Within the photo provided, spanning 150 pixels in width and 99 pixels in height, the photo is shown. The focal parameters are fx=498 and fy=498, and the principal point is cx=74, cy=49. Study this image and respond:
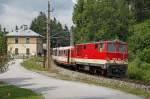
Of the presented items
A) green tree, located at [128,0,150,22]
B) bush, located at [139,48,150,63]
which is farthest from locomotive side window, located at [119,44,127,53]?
green tree, located at [128,0,150,22]

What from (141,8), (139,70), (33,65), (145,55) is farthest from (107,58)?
(141,8)

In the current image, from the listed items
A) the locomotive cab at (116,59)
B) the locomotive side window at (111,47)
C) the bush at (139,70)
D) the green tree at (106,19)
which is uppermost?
the green tree at (106,19)

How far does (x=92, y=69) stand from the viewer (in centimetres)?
4566

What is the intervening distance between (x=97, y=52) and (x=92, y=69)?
3.57m

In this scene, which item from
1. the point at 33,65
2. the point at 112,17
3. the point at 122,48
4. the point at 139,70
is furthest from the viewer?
the point at 112,17

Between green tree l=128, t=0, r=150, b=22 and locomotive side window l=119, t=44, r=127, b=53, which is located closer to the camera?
locomotive side window l=119, t=44, r=127, b=53

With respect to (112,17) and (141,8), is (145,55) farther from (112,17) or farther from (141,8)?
(141,8)

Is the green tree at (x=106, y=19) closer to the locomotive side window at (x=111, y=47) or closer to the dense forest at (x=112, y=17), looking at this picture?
the dense forest at (x=112, y=17)

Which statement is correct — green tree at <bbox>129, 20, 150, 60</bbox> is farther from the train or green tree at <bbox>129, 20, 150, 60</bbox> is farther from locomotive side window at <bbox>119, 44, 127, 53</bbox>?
locomotive side window at <bbox>119, 44, 127, 53</bbox>

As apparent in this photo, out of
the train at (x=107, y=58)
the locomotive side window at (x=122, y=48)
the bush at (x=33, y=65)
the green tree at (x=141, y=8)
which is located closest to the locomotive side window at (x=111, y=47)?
the train at (x=107, y=58)

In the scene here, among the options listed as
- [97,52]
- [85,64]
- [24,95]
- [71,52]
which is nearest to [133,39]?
[71,52]

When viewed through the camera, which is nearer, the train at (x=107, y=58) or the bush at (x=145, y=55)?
the train at (x=107, y=58)

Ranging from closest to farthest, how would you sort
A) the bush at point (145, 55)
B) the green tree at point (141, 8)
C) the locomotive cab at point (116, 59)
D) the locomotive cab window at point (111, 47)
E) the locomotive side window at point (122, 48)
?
1. the locomotive cab at point (116, 59)
2. the locomotive cab window at point (111, 47)
3. the locomotive side window at point (122, 48)
4. the bush at point (145, 55)
5. the green tree at point (141, 8)

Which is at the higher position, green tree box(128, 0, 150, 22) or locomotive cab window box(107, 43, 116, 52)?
green tree box(128, 0, 150, 22)
